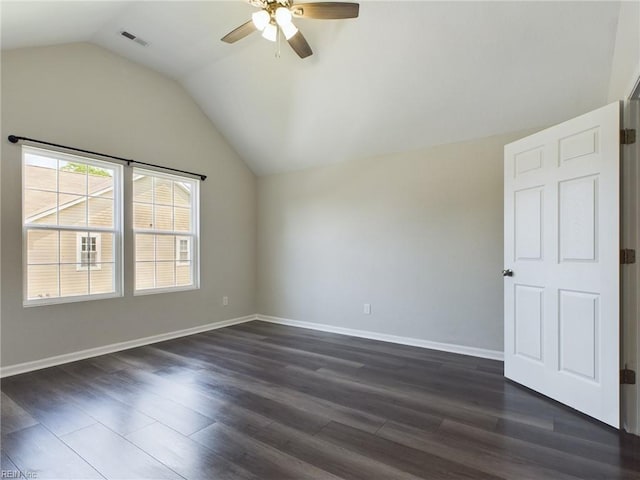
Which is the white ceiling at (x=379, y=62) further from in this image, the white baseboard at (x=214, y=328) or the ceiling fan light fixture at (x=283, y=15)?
the white baseboard at (x=214, y=328)

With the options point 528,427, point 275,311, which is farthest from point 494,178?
point 275,311

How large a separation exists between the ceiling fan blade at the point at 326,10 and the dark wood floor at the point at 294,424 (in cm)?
285

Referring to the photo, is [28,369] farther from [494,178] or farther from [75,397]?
[494,178]

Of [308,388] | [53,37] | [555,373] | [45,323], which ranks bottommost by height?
[308,388]

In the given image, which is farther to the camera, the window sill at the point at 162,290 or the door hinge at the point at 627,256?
the window sill at the point at 162,290

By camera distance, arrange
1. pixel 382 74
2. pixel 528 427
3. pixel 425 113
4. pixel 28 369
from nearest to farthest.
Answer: pixel 528 427, pixel 28 369, pixel 382 74, pixel 425 113

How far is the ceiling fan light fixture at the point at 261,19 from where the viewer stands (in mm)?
2317

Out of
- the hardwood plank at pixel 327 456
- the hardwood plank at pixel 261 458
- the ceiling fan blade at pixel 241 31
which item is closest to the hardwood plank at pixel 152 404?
the hardwood plank at pixel 261 458

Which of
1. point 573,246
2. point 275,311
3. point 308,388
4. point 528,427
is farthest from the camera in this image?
point 275,311

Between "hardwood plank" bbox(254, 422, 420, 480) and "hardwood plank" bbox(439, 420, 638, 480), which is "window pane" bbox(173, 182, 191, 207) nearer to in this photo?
"hardwood plank" bbox(254, 422, 420, 480)

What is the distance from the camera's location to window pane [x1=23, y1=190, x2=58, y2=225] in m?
3.10

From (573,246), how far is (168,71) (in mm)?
4662

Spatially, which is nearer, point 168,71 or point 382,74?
point 382,74

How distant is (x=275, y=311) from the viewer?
5.17m
